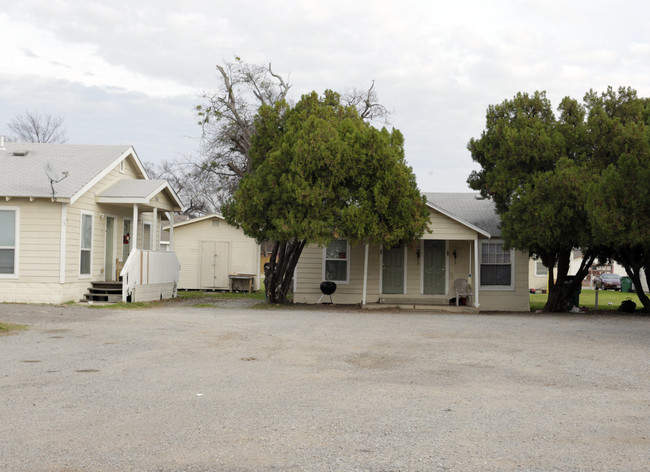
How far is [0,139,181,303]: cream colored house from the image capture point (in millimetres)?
18719

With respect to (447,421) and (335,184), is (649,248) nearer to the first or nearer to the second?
(335,184)

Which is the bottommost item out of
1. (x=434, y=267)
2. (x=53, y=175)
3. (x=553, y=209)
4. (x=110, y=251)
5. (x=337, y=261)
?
(x=434, y=267)

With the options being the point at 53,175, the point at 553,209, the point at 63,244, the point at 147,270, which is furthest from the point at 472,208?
the point at 53,175

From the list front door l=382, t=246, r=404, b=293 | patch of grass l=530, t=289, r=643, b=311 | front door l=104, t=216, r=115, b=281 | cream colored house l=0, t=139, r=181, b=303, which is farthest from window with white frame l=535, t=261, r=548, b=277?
front door l=104, t=216, r=115, b=281

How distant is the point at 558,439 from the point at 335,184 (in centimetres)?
1371

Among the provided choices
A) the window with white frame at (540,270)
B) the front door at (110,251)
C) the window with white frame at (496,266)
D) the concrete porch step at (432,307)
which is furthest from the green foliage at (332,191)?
the window with white frame at (540,270)

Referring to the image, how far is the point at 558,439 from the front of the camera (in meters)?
5.59

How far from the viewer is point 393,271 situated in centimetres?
2269

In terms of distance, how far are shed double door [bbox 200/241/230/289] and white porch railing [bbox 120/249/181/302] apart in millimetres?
6958

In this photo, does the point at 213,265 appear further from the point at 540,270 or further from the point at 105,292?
the point at 540,270

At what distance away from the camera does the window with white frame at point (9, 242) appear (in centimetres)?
1878

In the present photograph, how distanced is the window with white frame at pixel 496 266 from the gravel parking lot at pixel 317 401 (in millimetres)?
9610

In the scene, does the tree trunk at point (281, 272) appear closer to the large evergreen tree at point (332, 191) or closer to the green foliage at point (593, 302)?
the large evergreen tree at point (332, 191)

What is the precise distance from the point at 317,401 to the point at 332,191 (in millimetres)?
12246
